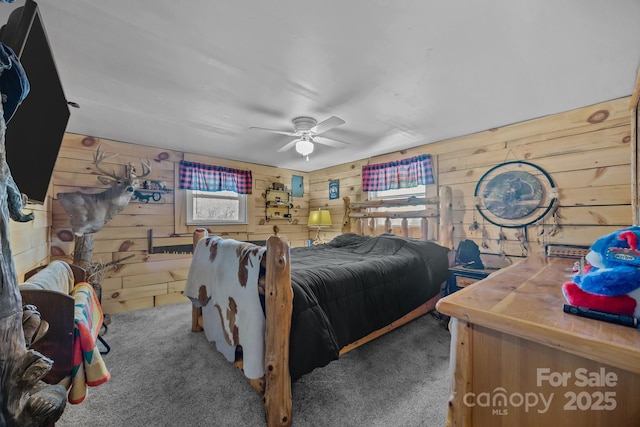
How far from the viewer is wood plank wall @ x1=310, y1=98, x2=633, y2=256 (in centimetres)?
219

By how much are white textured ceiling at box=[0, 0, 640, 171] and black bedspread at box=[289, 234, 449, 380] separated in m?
1.47

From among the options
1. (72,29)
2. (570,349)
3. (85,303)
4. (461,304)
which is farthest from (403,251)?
(72,29)

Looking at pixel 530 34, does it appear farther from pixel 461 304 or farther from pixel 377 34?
pixel 461 304

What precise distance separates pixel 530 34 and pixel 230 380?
118 inches

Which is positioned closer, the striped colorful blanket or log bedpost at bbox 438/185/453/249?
the striped colorful blanket

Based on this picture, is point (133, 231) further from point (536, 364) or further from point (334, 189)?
point (536, 364)

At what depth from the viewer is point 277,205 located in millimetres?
4777

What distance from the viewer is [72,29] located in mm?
1383

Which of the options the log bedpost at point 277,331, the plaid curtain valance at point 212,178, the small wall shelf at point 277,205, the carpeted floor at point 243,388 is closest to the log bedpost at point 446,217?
the carpeted floor at point 243,388

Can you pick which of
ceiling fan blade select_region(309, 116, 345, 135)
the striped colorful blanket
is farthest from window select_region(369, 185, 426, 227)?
the striped colorful blanket

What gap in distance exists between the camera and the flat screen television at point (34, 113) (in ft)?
2.88

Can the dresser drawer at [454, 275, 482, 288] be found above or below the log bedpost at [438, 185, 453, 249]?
below

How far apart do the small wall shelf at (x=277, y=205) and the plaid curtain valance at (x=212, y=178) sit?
462 millimetres

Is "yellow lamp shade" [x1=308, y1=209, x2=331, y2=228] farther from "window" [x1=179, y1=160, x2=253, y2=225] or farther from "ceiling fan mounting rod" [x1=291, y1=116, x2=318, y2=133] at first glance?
"ceiling fan mounting rod" [x1=291, y1=116, x2=318, y2=133]
